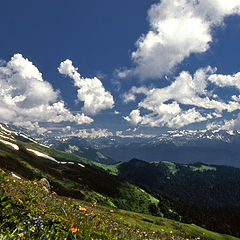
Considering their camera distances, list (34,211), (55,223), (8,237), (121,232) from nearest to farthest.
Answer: (8,237), (55,223), (34,211), (121,232)

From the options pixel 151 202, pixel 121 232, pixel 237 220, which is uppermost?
pixel 121 232

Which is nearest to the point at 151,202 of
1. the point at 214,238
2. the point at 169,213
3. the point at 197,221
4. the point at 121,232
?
the point at 169,213

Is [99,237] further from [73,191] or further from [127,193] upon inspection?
[127,193]

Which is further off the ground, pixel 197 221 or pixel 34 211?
pixel 34 211

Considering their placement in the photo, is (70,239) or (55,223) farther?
(55,223)

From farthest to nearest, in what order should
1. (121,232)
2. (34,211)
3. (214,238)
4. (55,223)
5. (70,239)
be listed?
(214,238)
(121,232)
(34,211)
(55,223)
(70,239)

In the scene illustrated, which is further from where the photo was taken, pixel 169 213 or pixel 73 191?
pixel 169 213

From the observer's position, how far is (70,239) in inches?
168

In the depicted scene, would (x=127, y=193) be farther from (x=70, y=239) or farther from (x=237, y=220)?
(x=237, y=220)

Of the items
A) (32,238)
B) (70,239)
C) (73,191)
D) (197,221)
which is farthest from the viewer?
(197,221)

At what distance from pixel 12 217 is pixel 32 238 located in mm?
1024

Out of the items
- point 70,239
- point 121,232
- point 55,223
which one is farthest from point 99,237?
point 121,232

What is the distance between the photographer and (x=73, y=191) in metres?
76.4

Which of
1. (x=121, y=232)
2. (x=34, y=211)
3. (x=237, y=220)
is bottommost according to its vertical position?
(x=237, y=220)
